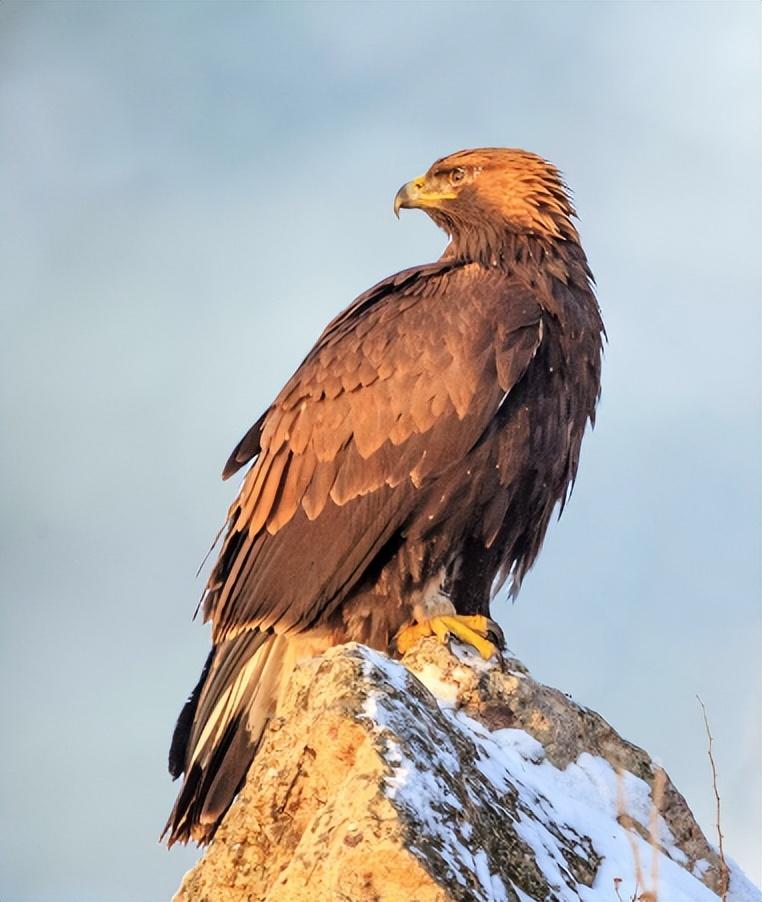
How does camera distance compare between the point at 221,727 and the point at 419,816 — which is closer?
the point at 419,816

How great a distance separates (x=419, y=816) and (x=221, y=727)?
2893 mm

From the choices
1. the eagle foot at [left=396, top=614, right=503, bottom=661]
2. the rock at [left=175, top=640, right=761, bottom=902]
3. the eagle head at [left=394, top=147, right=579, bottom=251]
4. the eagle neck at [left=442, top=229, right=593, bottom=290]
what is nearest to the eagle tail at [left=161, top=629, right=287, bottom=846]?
the eagle foot at [left=396, top=614, right=503, bottom=661]

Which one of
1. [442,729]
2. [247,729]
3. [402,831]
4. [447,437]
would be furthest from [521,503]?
[402,831]

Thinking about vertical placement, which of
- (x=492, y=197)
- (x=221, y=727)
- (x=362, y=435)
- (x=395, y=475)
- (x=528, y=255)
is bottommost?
(x=221, y=727)

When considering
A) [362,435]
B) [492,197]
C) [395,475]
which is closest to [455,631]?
[395,475]

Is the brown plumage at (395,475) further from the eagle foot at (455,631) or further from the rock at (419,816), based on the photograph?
the rock at (419,816)

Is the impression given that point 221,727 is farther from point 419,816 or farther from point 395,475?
point 419,816

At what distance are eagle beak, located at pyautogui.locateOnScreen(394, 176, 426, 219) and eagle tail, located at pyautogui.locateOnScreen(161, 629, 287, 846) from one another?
267cm

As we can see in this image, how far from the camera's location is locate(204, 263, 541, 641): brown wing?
7055mm

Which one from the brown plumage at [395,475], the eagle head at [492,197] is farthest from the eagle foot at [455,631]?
the eagle head at [492,197]

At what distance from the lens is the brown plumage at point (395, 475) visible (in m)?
7.00

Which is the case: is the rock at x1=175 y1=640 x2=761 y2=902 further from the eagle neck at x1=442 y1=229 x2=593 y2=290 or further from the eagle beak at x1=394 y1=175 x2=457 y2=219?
the eagle beak at x1=394 y1=175 x2=457 y2=219

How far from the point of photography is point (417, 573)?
701cm

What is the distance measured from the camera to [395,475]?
7.11m
